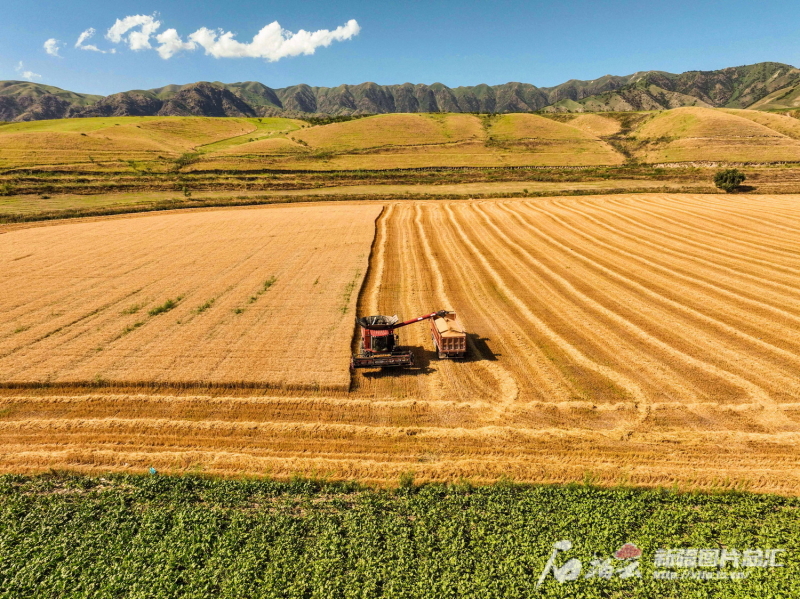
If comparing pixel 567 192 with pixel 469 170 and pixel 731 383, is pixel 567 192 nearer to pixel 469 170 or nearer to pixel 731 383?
pixel 469 170

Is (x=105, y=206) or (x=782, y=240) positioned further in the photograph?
(x=105, y=206)

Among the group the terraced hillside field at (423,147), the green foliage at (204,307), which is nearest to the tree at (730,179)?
the terraced hillside field at (423,147)

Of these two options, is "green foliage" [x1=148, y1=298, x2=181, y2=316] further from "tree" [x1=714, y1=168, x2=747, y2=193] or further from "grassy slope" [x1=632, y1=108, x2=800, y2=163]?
"grassy slope" [x1=632, y1=108, x2=800, y2=163]

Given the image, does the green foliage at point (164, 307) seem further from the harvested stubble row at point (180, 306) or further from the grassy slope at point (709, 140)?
the grassy slope at point (709, 140)

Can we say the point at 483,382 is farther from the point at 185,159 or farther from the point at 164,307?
the point at 185,159

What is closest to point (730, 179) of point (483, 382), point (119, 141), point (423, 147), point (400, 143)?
point (423, 147)

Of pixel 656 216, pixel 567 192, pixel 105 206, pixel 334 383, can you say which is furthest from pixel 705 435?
pixel 105 206
